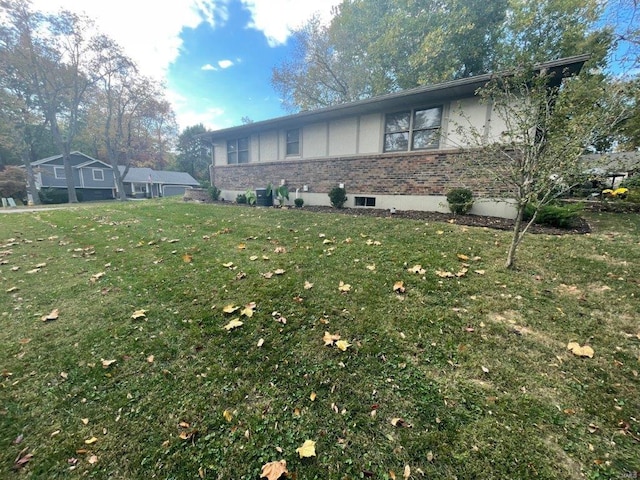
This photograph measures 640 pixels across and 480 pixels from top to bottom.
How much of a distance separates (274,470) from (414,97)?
9603mm

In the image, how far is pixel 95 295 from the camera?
3.56 meters

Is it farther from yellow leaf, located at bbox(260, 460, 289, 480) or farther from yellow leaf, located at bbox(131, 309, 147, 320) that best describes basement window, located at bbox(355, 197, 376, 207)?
yellow leaf, located at bbox(260, 460, 289, 480)

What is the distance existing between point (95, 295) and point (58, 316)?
466 millimetres

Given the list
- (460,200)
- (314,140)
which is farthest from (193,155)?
(460,200)

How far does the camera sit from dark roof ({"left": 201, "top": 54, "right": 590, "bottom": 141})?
6.41m

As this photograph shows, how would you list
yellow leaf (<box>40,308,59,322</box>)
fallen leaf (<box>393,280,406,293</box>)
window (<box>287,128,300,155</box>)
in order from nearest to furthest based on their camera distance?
1. yellow leaf (<box>40,308,59,322</box>)
2. fallen leaf (<box>393,280,406,293</box>)
3. window (<box>287,128,300,155</box>)

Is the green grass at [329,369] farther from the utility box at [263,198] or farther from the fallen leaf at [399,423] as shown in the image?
the utility box at [263,198]

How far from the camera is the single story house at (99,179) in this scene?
97.6 ft

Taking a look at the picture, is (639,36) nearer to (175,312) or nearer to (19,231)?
(175,312)

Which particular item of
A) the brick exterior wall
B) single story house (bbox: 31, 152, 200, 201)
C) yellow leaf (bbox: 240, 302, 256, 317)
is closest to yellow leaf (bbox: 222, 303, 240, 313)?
yellow leaf (bbox: 240, 302, 256, 317)

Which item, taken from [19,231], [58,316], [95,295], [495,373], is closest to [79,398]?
[58,316]

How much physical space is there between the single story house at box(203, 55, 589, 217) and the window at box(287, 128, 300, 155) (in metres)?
0.04

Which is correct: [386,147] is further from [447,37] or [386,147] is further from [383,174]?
[447,37]

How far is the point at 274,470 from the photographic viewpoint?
1.55m
